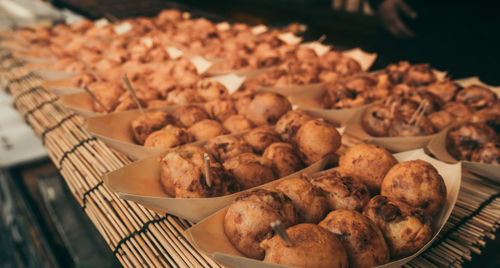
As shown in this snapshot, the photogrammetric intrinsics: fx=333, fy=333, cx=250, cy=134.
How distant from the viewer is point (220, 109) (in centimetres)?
265

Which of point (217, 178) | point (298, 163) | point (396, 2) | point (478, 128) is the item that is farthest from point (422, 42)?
point (217, 178)

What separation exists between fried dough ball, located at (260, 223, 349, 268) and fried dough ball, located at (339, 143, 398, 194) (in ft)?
2.03

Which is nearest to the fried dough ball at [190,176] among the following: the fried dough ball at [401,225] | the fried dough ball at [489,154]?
the fried dough ball at [401,225]

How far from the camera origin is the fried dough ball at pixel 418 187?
5.58 ft

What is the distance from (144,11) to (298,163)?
224 inches

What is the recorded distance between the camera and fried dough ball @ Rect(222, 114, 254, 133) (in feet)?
7.79

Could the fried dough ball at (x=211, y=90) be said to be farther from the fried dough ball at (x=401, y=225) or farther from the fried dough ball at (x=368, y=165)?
the fried dough ball at (x=401, y=225)

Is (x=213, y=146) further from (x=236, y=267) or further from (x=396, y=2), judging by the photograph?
(x=396, y=2)

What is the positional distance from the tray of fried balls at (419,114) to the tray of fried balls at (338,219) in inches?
17.5

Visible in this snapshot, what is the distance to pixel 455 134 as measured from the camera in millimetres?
2334

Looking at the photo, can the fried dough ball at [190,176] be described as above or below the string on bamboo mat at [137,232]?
above

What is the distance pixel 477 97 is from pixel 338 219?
6.89ft

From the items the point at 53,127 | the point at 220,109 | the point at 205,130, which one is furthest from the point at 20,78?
A: the point at 205,130

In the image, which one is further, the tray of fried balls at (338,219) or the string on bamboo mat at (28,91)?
the string on bamboo mat at (28,91)
